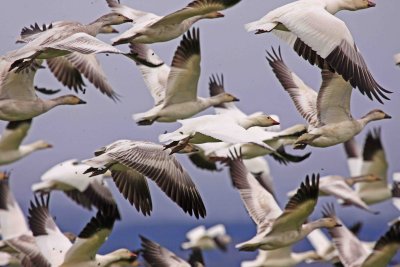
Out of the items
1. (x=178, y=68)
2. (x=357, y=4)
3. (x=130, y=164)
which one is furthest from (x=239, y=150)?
(x=130, y=164)

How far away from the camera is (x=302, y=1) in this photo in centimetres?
1149

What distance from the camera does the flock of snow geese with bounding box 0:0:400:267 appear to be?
10.9 m

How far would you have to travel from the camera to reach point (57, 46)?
10.6 metres

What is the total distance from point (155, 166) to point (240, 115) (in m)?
5.19

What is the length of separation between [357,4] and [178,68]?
7.82 feet

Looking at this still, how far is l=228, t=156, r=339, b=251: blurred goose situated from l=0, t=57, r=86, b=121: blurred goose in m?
2.39

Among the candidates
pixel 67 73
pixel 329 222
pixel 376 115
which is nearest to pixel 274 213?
pixel 329 222

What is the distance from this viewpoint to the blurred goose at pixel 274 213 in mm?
12281

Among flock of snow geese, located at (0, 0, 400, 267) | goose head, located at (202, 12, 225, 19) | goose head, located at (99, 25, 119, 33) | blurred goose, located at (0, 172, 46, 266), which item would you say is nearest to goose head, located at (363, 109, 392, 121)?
flock of snow geese, located at (0, 0, 400, 267)

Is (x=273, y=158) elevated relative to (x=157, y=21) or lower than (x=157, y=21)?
lower

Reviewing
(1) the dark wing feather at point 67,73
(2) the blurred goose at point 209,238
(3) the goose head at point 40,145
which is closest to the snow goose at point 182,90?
(1) the dark wing feather at point 67,73

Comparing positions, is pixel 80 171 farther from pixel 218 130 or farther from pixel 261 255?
pixel 218 130

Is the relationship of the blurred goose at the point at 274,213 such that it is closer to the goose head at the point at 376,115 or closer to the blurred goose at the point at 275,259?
the goose head at the point at 376,115

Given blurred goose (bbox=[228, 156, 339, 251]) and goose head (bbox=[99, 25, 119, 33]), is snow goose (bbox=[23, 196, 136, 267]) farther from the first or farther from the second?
goose head (bbox=[99, 25, 119, 33])
